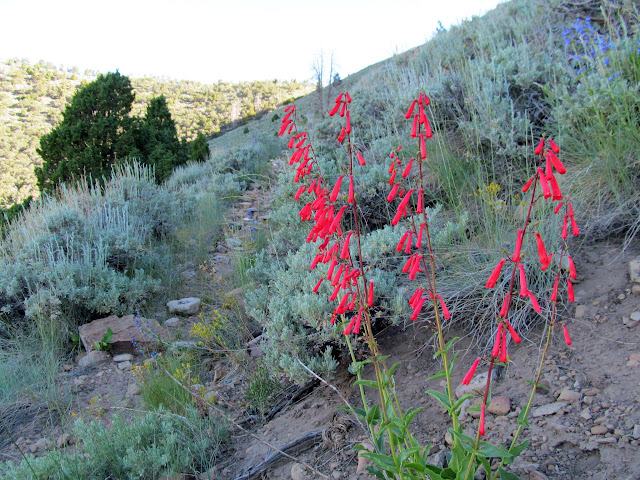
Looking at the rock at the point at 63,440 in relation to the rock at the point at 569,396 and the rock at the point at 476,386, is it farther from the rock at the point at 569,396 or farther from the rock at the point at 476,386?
the rock at the point at 569,396

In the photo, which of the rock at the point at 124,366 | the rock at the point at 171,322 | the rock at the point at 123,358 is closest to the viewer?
the rock at the point at 124,366

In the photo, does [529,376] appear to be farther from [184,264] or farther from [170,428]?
[184,264]

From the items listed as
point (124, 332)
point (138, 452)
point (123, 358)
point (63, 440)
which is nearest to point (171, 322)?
point (124, 332)

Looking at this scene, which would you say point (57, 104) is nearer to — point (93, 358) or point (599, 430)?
point (93, 358)

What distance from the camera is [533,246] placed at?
3.14 meters

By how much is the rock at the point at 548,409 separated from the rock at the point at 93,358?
3.88 m

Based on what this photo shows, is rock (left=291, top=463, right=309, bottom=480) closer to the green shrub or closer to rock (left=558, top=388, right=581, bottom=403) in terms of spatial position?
the green shrub

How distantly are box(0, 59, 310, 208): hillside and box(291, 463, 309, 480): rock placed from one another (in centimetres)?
2273

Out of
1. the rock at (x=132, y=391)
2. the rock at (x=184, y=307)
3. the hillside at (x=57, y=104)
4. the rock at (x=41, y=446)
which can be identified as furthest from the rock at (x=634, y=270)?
the hillside at (x=57, y=104)

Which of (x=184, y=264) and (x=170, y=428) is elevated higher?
(x=184, y=264)

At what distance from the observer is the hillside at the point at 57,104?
26.4m

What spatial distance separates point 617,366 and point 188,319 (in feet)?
13.4

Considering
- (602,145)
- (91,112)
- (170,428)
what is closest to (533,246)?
(602,145)

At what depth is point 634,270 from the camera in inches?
107
